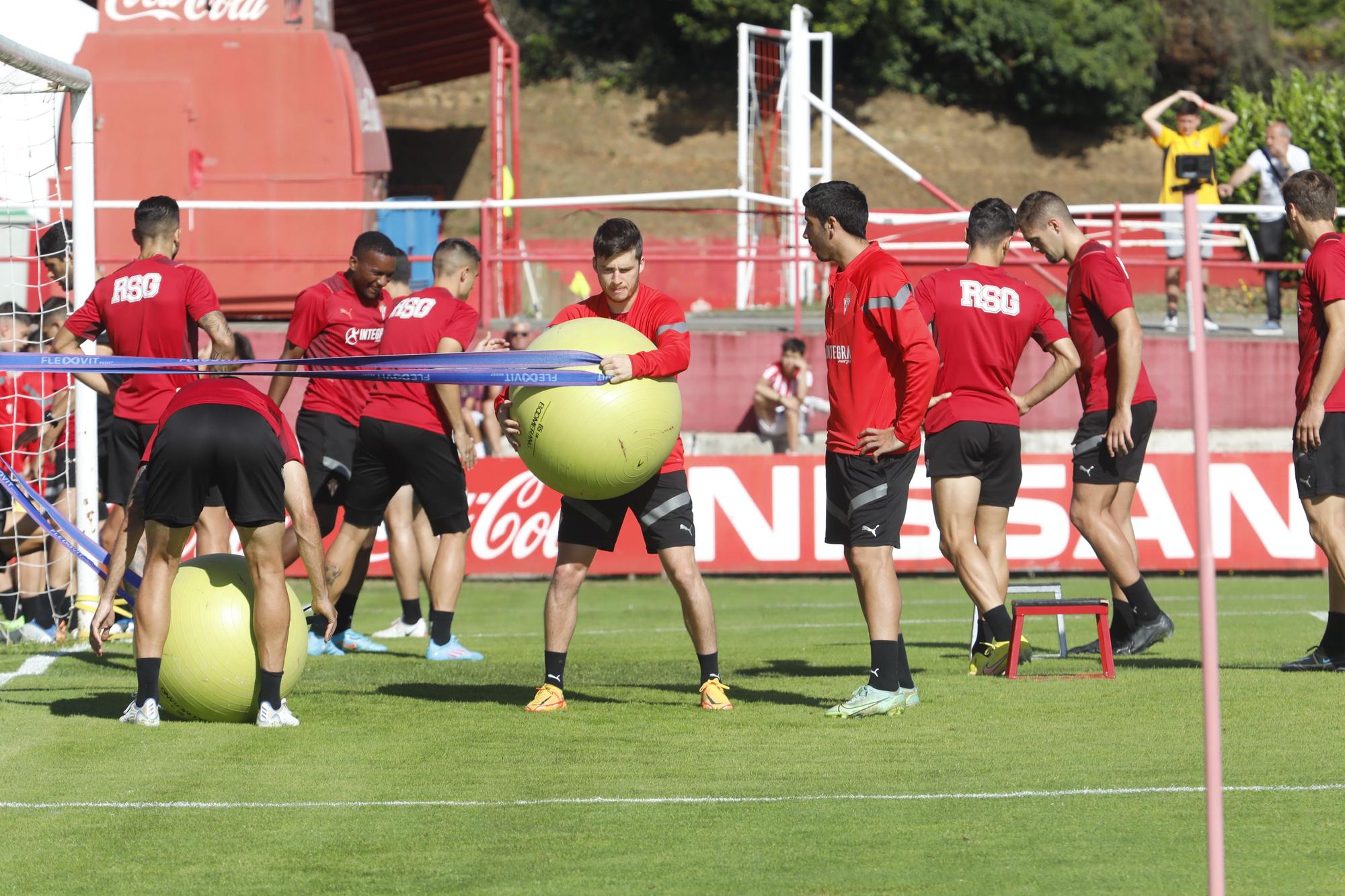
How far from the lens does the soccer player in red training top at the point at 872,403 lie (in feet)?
23.0

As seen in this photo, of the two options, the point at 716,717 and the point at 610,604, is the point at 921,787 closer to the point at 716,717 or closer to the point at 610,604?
the point at 716,717

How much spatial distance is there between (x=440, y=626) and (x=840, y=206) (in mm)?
3764

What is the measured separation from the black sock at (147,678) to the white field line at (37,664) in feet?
5.66

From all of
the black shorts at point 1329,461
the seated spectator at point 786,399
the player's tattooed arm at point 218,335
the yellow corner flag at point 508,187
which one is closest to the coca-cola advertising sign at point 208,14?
the yellow corner flag at point 508,187

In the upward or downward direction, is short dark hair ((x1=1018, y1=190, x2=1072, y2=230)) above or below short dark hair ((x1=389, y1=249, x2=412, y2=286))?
above

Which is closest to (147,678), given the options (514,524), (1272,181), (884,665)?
(884,665)

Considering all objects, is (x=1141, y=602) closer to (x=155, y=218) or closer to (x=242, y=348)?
(x=242, y=348)

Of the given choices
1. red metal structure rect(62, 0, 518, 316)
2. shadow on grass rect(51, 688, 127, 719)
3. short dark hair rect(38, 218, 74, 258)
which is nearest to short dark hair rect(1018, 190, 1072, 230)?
shadow on grass rect(51, 688, 127, 719)

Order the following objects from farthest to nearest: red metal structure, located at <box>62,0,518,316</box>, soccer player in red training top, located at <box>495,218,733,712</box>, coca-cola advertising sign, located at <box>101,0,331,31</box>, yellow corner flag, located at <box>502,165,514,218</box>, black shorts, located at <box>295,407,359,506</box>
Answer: yellow corner flag, located at <box>502,165,514,218</box>
coca-cola advertising sign, located at <box>101,0,331,31</box>
red metal structure, located at <box>62,0,518,316</box>
black shorts, located at <box>295,407,359,506</box>
soccer player in red training top, located at <box>495,218,733,712</box>

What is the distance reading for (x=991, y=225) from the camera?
8430 mm

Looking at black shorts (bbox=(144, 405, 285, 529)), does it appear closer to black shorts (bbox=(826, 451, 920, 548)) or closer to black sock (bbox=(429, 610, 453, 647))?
black shorts (bbox=(826, 451, 920, 548))

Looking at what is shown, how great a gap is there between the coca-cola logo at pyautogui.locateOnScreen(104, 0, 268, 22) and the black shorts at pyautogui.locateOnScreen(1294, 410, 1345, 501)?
15578 mm

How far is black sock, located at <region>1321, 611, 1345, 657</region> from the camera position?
8320mm

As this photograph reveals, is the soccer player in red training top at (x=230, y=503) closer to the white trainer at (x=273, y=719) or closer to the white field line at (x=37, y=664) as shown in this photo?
the white trainer at (x=273, y=719)
